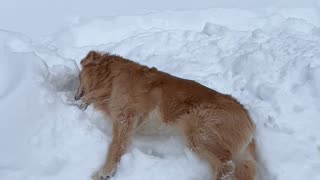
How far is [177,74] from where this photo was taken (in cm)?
658

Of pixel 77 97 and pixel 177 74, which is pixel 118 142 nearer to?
pixel 77 97

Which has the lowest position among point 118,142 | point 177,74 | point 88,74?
point 177,74

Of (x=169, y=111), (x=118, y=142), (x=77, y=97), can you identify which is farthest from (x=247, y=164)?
(x=77, y=97)

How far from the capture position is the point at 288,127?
5250mm

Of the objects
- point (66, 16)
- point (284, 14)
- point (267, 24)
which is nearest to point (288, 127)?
point (267, 24)

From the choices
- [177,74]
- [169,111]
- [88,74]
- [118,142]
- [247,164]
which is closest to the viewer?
[247,164]

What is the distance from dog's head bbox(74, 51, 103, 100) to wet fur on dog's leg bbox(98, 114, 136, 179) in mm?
671

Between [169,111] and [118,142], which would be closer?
[118,142]

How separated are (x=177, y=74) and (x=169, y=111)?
1506mm

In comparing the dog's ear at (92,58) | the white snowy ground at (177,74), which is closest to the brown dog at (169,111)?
the dog's ear at (92,58)

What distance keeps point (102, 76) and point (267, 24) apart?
364 cm

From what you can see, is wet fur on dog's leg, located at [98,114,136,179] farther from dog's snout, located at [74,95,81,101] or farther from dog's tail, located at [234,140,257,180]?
dog's tail, located at [234,140,257,180]

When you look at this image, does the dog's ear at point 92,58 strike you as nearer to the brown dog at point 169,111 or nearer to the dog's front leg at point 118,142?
the brown dog at point 169,111

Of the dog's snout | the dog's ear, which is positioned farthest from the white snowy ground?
the dog's ear
